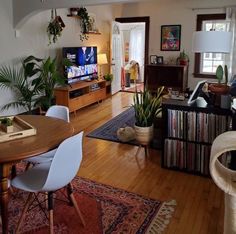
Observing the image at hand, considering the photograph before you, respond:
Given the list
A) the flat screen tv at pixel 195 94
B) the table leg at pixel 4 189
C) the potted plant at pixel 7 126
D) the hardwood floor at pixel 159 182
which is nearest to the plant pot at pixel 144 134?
the hardwood floor at pixel 159 182

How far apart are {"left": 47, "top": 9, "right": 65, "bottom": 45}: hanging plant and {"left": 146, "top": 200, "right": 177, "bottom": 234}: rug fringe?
3.98 metres

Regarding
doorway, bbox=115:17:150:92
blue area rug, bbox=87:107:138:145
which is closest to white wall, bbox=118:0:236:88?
doorway, bbox=115:17:150:92

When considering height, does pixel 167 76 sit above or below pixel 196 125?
above

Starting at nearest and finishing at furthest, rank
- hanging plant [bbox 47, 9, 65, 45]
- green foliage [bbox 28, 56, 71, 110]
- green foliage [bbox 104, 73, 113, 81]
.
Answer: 1. green foliage [bbox 28, 56, 71, 110]
2. hanging plant [bbox 47, 9, 65, 45]
3. green foliage [bbox 104, 73, 113, 81]

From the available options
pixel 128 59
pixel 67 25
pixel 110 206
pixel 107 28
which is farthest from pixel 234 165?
pixel 128 59

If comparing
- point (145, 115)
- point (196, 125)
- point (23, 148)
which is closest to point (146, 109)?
point (145, 115)

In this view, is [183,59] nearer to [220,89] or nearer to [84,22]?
[84,22]

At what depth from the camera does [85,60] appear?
617 cm

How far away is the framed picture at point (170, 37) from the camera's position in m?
7.11

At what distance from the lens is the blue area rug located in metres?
4.30

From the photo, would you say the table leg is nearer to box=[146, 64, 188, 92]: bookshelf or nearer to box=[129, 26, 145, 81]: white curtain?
box=[146, 64, 188, 92]: bookshelf

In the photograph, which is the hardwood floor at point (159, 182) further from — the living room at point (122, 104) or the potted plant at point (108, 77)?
the potted plant at point (108, 77)

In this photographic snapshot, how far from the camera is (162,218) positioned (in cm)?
232

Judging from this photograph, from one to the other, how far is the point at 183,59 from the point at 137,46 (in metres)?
3.32
